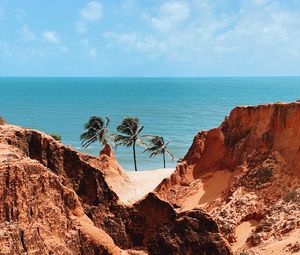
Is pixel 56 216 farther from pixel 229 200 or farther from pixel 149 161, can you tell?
pixel 149 161

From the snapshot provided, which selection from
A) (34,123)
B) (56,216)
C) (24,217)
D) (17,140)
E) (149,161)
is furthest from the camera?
(34,123)

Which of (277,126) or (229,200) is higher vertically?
(277,126)

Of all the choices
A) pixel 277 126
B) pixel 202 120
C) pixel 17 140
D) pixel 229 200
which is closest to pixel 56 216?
pixel 17 140

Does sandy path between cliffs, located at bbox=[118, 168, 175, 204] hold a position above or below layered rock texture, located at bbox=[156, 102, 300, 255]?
below

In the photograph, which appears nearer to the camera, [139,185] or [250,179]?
[250,179]

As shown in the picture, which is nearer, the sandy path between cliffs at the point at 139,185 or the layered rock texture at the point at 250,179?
the layered rock texture at the point at 250,179

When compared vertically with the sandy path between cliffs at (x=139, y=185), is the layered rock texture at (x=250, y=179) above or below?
above

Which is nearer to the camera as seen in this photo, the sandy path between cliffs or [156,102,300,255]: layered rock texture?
[156,102,300,255]: layered rock texture

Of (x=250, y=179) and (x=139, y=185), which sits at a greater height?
(x=250, y=179)
